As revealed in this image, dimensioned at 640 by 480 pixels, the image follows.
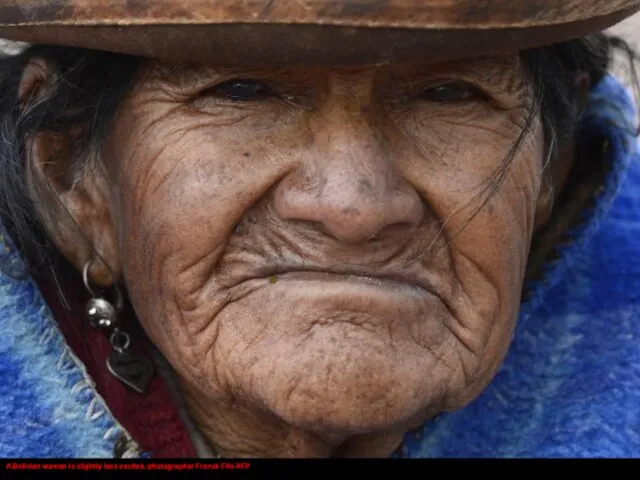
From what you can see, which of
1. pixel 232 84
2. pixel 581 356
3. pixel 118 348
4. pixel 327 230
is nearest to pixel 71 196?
pixel 118 348

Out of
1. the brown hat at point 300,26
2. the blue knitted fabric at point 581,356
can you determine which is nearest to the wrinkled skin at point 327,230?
the brown hat at point 300,26

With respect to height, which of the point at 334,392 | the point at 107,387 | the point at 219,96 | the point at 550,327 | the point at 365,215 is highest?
the point at 219,96

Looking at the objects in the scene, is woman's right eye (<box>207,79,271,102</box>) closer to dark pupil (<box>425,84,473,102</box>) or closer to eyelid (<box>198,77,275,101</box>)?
eyelid (<box>198,77,275,101</box>)

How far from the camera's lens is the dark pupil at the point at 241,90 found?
1.65m

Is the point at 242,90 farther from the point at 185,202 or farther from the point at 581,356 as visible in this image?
the point at 581,356

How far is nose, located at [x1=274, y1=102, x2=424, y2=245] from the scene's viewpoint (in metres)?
1.55

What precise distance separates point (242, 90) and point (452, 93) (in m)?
0.37

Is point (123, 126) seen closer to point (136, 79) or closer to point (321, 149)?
point (136, 79)

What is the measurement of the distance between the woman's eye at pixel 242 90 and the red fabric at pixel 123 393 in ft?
1.83

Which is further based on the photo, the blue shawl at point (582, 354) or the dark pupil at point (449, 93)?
the blue shawl at point (582, 354)

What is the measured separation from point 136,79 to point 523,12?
671mm

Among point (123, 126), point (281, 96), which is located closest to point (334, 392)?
point (281, 96)

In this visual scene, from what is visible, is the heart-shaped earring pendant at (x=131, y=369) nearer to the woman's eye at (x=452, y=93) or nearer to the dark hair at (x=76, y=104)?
the dark hair at (x=76, y=104)

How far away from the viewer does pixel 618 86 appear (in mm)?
2361
